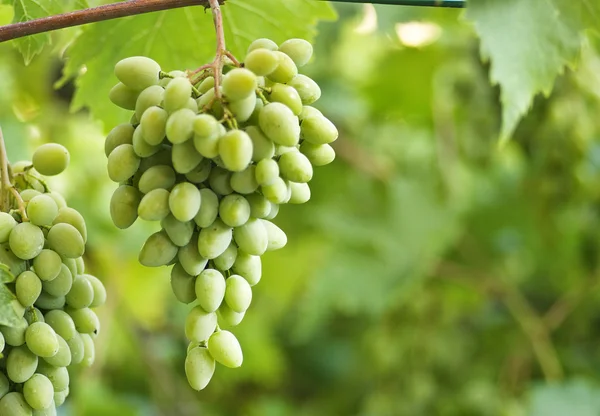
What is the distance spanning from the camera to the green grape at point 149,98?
407mm

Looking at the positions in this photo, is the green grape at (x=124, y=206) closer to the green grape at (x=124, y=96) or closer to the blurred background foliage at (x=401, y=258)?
the green grape at (x=124, y=96)

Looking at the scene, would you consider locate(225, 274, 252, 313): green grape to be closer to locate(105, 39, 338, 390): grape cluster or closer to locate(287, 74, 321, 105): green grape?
locate(105, 39, 338, 390): grape cluster

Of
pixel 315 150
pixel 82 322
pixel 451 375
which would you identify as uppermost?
pixel 315 150

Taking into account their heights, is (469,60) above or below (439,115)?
above

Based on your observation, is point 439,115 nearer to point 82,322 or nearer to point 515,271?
point 515,271

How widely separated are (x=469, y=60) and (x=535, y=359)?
0.54m

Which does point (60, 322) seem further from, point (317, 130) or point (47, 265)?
point (317, 130)

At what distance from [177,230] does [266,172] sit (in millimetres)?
57

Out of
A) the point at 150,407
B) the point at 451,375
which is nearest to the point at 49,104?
the point at 150,407

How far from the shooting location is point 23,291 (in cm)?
42

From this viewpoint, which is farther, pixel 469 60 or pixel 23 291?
pixel 469 60

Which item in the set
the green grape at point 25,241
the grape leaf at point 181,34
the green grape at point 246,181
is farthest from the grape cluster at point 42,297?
the grape leaf at point 181,34

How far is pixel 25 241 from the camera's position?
42 centimetres

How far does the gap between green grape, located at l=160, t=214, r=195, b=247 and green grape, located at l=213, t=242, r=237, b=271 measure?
22 millimetres
